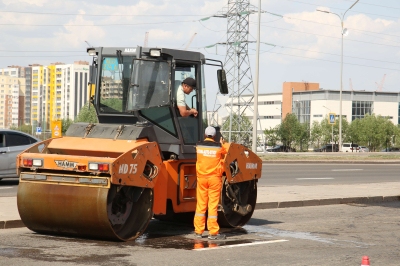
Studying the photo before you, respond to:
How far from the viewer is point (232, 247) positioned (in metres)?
7.35

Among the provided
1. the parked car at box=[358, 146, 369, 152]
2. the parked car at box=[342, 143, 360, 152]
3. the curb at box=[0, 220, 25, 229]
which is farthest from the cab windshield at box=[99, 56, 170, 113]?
the parked car at box=[358, 146, 369, 152]

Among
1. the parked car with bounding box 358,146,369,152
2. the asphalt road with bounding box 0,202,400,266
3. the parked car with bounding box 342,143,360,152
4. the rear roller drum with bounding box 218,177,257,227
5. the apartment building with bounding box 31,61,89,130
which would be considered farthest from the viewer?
the apartment building with bounding box 31,61,89,130

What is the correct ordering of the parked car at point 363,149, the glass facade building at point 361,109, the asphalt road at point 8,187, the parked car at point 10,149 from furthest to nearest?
the glass facade building at point 361,109 < the parked car at point 363,149 < the parked car at point 10,149 < the asphalt road at point 8,187

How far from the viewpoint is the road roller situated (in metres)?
7.06

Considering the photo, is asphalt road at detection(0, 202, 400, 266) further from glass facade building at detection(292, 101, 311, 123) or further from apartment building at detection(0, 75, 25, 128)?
apartment building at detection(0, 75, 25, 128)

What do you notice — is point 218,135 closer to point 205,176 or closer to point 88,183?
point 205,176

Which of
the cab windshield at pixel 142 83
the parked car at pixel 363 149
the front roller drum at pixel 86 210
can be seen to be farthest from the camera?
the parked car at pixel 363 149

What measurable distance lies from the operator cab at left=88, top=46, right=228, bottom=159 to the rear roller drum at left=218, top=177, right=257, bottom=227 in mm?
1009

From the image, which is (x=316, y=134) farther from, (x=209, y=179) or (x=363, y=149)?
(x=209, y=179)

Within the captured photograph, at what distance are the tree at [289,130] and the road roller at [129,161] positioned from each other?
285 ft

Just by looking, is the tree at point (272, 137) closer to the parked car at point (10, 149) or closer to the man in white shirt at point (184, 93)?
the parked car at point (10, 149)

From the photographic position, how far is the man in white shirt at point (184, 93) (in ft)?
27.6

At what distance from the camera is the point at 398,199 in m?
15.1

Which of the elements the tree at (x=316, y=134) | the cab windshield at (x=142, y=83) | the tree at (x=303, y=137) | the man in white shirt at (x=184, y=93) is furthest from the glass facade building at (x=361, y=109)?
the cab windshield at (x=142, y=83)
